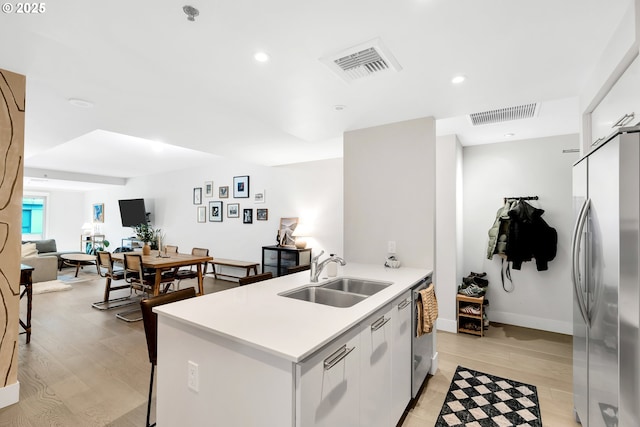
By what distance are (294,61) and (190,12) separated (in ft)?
2.13

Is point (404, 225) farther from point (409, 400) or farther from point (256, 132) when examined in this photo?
point (256, 132)

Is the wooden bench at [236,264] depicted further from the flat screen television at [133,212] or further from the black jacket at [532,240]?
the black jacket at [532,240]

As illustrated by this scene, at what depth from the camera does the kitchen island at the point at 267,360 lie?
108 cm

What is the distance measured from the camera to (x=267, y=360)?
43.4 inches

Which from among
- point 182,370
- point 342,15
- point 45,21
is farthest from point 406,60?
point 182,370

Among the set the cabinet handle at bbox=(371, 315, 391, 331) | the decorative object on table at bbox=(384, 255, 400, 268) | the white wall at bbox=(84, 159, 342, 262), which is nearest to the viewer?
the cabinet handle at bbox=(371, 315, 391, 331)

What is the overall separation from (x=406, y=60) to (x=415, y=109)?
816mm

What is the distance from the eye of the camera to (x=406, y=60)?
74.4 inches

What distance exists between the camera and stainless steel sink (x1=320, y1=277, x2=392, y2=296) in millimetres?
2208

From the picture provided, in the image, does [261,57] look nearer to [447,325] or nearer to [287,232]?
[447,325]

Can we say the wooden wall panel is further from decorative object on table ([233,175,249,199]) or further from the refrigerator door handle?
decorative object on table ([233,175,249,199])

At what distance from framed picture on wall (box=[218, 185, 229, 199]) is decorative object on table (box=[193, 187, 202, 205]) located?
0.65 metres

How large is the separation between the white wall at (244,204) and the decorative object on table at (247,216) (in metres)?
0.09

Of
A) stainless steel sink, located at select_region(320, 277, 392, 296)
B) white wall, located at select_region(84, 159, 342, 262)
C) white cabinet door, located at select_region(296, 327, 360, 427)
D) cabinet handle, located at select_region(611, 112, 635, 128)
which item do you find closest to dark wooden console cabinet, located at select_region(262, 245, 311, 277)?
white wall, located at select_region(84, 159, 342, 262)
